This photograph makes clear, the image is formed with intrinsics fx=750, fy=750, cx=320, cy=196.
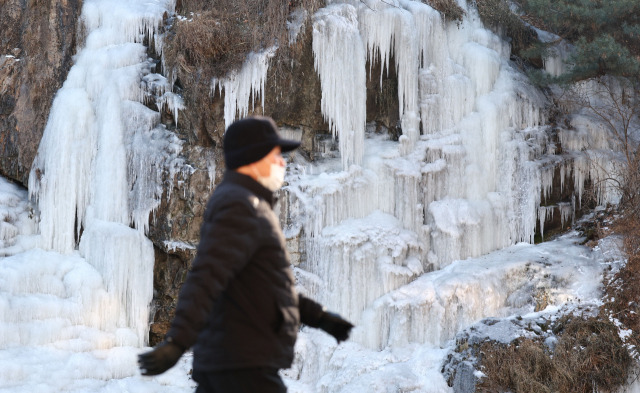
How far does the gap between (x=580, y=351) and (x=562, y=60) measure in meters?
6.21

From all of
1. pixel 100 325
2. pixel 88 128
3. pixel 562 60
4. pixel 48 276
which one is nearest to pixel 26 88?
pixel 88 128

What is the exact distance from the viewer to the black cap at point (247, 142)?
3.12 metres

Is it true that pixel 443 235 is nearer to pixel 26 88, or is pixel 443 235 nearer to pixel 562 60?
pixel 562 60

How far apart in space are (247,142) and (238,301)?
2.21 feet

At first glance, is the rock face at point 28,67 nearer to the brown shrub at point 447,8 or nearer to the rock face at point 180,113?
the rock face at point 180,113

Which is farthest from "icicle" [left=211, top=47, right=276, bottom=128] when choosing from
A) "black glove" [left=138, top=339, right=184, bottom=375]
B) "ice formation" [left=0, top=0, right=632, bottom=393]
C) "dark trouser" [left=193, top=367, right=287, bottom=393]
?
"black glove" [left=138, top=339, right=184, bottom=375]


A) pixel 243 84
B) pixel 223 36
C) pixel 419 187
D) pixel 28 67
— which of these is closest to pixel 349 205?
pixel 419 187

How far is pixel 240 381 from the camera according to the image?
9.30 ft

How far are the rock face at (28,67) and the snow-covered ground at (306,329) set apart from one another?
131cm

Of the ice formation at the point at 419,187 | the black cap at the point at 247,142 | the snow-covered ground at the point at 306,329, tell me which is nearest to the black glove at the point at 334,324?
the black cap at the point at 247,142

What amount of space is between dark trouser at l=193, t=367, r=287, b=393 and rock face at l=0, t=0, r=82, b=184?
32.8 feet

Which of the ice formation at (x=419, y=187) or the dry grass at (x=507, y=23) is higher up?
the dry grass at (x=507, y=23)

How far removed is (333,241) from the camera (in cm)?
1098

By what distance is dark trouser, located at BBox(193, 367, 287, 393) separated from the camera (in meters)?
2.83
